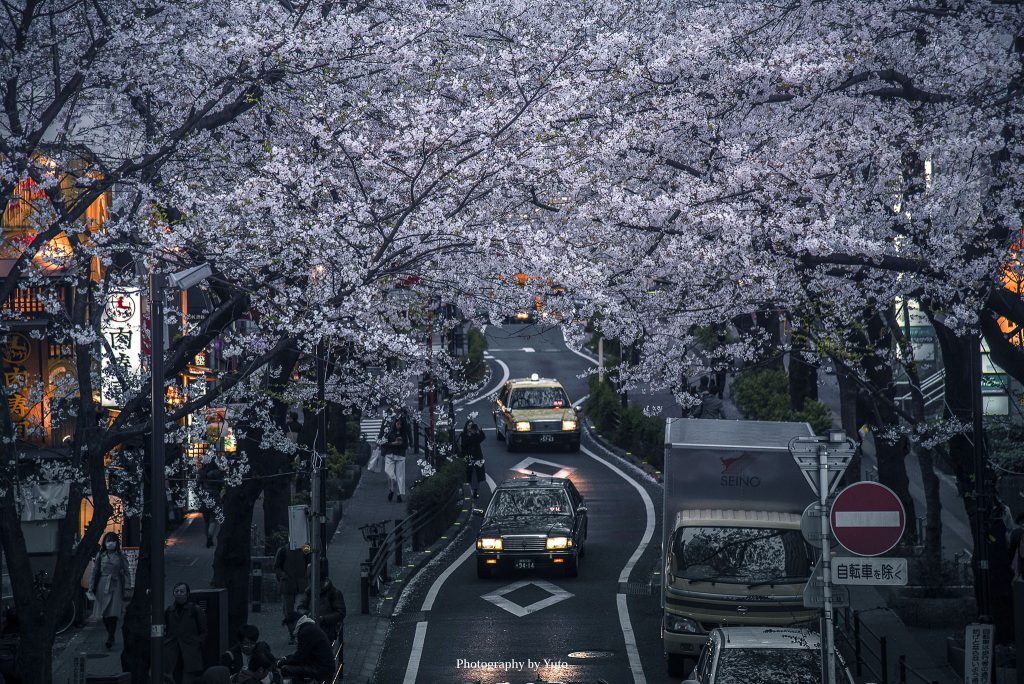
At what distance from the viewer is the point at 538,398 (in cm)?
4003

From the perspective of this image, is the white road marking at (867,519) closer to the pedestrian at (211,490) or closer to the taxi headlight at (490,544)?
the taxi headlight at (490,544)

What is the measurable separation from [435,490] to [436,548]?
1390 mm

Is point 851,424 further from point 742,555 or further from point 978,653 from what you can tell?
point 978,653

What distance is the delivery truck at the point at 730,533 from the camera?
1655 centimetres

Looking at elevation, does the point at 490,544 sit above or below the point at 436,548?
above

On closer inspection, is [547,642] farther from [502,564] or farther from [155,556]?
[155,556]

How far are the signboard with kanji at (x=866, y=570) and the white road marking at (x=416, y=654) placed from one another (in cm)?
803

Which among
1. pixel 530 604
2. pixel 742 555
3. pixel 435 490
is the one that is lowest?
pixel 530 604

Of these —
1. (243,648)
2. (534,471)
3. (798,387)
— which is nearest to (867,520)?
(243,648)

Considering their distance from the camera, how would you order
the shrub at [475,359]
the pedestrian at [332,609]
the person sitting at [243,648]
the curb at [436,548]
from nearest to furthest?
the person sitting at [243,648]
the pedestrian at [332,609]
the curb at [436,548]
the shrub at [475,359]

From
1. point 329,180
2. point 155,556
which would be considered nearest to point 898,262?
point 329,180

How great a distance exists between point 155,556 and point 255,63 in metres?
6.09

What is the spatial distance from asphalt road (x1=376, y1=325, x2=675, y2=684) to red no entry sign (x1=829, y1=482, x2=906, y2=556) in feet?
21.2

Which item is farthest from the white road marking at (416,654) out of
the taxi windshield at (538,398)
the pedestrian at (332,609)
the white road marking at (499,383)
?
the white road marking at (499,383)
